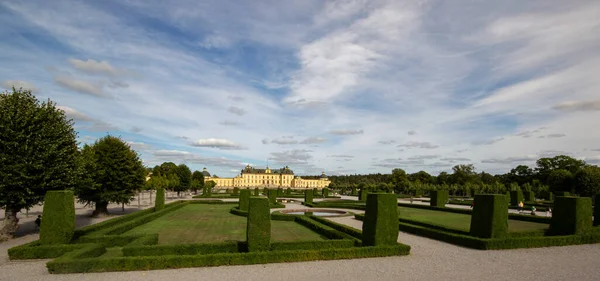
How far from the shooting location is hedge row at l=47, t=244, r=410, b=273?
368 inches

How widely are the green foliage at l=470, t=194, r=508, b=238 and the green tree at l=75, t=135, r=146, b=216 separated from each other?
69.5 feet

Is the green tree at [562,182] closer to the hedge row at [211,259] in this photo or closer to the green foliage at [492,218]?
the green foliage at [492,218]

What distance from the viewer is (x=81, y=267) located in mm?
9359

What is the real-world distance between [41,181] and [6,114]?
310 centimetres

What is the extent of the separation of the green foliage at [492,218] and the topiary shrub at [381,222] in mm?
4258

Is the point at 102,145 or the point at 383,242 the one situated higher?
the point at 102,145

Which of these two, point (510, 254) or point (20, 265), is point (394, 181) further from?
point (20, 265)

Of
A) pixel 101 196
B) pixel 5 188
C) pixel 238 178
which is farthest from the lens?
pixel 238 178

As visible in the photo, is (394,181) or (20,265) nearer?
(20,265)

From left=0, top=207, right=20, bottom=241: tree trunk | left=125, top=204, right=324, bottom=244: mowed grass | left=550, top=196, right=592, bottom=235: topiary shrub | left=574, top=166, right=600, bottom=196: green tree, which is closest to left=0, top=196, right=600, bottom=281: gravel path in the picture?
left=550, top=196, right=592, bottom=235: topiary shrub

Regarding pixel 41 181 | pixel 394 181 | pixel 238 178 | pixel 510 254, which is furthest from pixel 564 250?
pixel 238 178

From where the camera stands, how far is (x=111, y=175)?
73.5 feet

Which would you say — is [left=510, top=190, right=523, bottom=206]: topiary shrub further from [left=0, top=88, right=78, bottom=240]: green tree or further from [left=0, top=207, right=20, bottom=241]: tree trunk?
[left=0, top=207, right=20, bottom=241]: tree trunk

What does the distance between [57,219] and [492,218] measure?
16612mm
